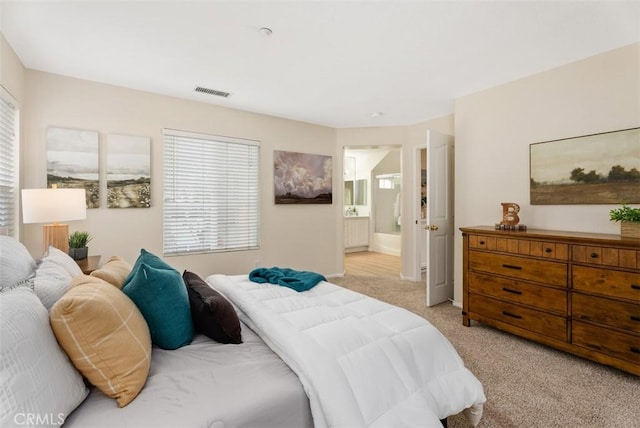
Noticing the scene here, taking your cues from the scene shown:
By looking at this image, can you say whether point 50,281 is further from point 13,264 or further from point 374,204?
point 374,204

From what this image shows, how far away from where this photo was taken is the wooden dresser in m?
2.15

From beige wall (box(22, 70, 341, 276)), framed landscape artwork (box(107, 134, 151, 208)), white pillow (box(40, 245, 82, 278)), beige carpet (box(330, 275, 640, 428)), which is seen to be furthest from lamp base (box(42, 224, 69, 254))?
beige carpet (box(330, 275, 640, 428))

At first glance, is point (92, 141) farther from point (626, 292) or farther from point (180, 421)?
point (626, 292)

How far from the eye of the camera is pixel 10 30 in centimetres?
227

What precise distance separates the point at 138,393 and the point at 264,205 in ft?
11.2

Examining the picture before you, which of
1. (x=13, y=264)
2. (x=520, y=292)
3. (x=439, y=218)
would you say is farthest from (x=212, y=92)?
(x=520, y=292)

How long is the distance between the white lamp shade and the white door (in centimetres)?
366

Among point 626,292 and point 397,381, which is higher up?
point 626,292

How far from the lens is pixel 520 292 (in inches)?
108

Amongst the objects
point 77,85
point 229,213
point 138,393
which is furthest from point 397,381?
point 77,85

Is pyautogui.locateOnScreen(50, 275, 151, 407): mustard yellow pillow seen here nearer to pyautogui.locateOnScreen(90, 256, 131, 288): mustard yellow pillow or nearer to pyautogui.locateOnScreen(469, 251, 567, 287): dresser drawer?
pyautogui.locateOnScreen(90, 256, 131, 288): mustard yellow pillow

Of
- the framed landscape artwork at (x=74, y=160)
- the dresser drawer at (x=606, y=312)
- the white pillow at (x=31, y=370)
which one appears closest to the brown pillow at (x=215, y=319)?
the white pillow at (x=31, y=370)

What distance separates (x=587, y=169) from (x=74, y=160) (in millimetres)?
4977

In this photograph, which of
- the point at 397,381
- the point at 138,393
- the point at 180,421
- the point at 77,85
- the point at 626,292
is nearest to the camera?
the point at 180,421
